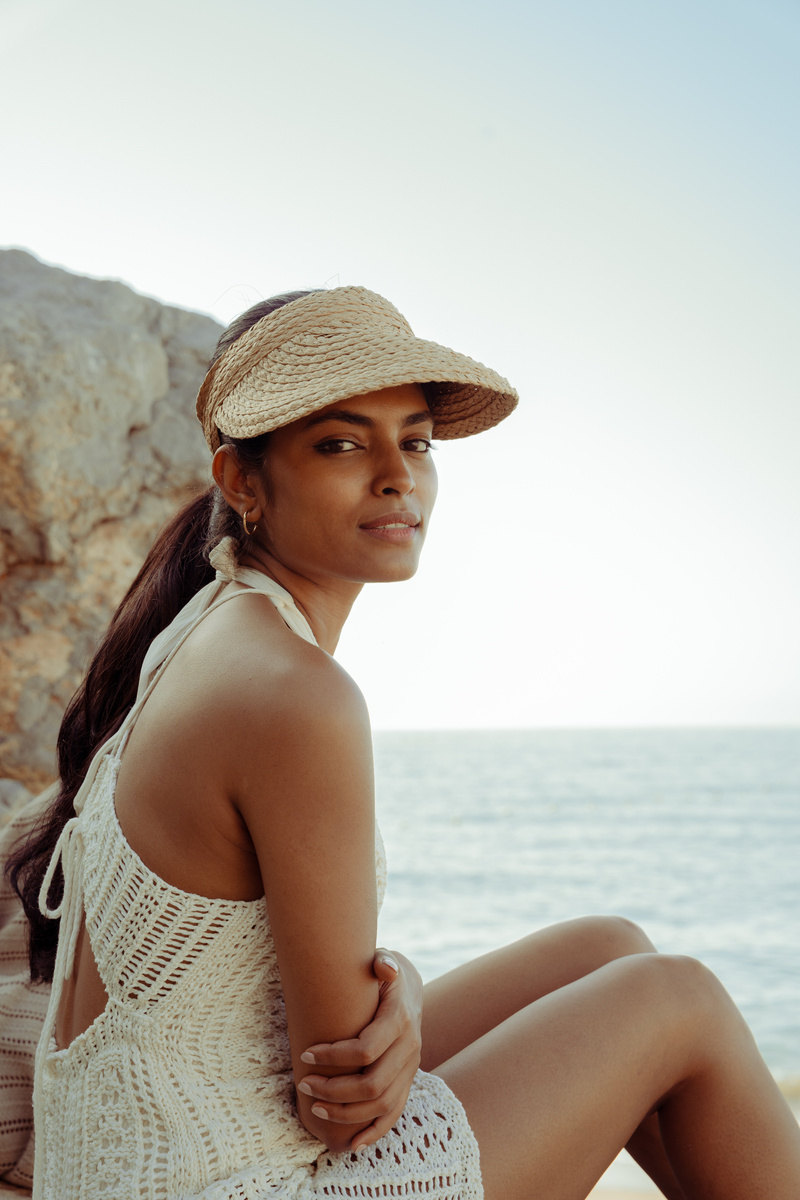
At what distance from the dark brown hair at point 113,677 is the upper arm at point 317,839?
747 millimetres

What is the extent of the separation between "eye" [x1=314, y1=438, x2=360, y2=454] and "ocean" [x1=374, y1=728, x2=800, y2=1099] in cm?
533

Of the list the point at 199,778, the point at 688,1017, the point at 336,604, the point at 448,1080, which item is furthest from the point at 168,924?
the point at 688,1017

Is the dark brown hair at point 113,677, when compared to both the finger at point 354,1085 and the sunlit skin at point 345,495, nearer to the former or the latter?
the sunlit skin at point 345,495

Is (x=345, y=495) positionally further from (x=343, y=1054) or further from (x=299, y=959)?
(x=343, y=1054)

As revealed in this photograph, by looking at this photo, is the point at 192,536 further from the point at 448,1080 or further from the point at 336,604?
the point at 448,1080

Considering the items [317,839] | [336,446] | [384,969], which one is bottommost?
[384,969]

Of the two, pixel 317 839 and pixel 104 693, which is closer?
pixel 317 839

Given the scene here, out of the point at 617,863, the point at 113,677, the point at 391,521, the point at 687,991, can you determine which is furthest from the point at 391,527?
the point at 617,863

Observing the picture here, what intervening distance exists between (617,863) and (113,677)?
16.5 metres

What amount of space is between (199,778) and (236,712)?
0.38 feet

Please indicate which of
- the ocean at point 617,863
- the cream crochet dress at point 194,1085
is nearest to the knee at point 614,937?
the cream crochet dress at point 194,1085

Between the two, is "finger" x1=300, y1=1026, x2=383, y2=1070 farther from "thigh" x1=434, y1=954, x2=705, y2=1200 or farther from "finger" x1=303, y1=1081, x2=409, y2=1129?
"thigh" x1=434, y1=954, x2=705, y2=1200

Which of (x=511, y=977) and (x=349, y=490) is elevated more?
(x=349, y=490)

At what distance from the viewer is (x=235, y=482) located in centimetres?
188
